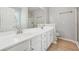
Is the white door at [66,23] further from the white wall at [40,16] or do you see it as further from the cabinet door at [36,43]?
the cabinet door at [36,43]

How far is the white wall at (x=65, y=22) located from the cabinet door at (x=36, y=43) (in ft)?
0.78

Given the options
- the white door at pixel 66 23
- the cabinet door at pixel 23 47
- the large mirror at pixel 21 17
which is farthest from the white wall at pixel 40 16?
the cabinet door at pixel 23 47

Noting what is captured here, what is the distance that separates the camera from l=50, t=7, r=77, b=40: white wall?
1027 millimetres

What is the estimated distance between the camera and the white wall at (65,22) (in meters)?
1.03

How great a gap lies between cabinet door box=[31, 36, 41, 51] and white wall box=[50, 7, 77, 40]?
237mm

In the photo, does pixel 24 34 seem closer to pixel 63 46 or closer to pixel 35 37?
pixel 35 37

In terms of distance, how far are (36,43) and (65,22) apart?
1.26ft

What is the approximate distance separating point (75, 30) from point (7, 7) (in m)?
0.72

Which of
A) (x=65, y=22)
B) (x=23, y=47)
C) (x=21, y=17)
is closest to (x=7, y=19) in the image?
(x=21, y=17)

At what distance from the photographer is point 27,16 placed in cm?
106

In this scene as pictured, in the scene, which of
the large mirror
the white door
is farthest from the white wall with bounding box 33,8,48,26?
the white door

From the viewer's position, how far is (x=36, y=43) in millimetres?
1105

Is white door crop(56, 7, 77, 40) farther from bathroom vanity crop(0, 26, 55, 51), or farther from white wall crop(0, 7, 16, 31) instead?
white wall crop(0, 7, 16, 31)
